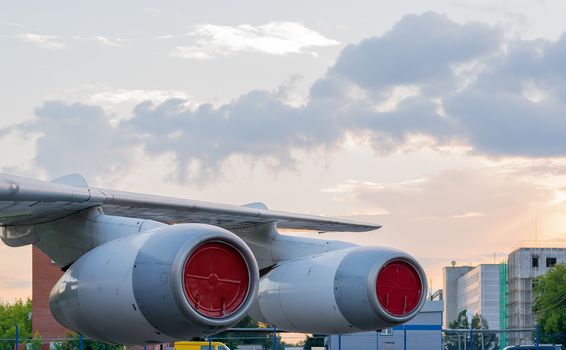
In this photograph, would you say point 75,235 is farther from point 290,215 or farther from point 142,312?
point 290,215

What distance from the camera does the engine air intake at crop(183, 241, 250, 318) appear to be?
13.0m

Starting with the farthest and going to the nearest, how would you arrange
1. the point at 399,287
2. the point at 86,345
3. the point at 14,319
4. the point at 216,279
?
the point at 14,319 → the point at 86,345 → the point at 399,287 → the point at 216,279

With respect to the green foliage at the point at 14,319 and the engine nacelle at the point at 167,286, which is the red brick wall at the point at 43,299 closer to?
the green foliage at the point at 14,319

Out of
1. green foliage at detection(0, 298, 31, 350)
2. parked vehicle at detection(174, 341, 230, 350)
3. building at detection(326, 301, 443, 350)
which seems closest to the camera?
parked vehicle at detection(174, 341, 230, 350)

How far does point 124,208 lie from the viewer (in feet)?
51.6

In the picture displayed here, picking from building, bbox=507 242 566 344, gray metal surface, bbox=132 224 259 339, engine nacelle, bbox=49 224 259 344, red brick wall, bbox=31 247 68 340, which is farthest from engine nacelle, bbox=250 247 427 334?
building, bbox=507 242 566 344

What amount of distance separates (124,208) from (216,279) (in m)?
2.95

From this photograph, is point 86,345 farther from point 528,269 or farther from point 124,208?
point 528,269

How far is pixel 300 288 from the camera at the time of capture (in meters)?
17.0

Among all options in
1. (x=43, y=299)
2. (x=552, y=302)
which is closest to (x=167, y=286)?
(x=43, y=299)

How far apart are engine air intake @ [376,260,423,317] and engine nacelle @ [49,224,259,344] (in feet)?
11.1

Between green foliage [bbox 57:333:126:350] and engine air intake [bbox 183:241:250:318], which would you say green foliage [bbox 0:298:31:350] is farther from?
engine air intake [bbox 183:241:250:318]

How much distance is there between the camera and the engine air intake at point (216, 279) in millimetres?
13008

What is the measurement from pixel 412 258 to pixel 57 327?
264 ft
